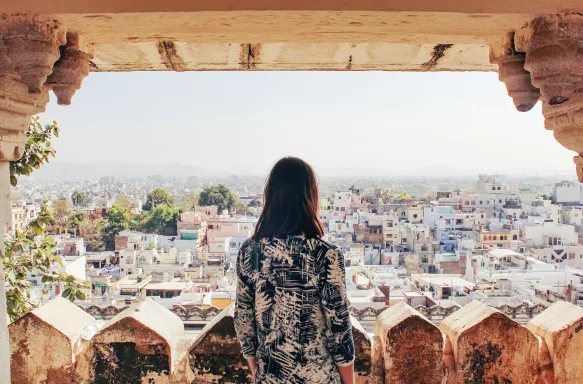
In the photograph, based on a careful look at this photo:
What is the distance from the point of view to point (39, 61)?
5.04 ft

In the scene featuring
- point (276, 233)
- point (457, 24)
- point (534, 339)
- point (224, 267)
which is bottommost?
point (224, 267)

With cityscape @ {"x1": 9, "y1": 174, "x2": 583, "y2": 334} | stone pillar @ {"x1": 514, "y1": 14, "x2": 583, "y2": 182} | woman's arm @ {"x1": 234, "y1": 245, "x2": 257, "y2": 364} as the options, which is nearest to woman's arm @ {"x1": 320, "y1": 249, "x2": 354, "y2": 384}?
woman's arm @ {"x1": 234, "y1": 245, "x2": 257, "y2": 364}

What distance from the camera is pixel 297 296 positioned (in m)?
1.30

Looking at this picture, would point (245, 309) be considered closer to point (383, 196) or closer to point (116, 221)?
point (116, 221)

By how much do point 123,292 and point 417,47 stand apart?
1036 inches

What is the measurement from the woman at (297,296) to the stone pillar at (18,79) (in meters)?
0.83

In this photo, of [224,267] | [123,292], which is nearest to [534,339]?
[123,292]

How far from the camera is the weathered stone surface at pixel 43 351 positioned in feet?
5.42

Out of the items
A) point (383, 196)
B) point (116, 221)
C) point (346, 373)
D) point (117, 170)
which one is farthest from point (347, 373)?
point (117, 170)

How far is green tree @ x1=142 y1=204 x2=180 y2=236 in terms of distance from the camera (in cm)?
4716

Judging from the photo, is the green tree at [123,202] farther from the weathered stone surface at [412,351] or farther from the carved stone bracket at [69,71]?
the weathered stone surface at [412,351]

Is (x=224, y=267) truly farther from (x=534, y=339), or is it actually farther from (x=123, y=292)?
(x=534, y=339)

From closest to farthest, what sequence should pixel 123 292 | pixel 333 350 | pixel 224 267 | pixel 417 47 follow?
pixel 333 350 → pixel 417 47 → pixel 123 292 → pixel 224 267

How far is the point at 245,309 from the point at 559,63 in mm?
1234
